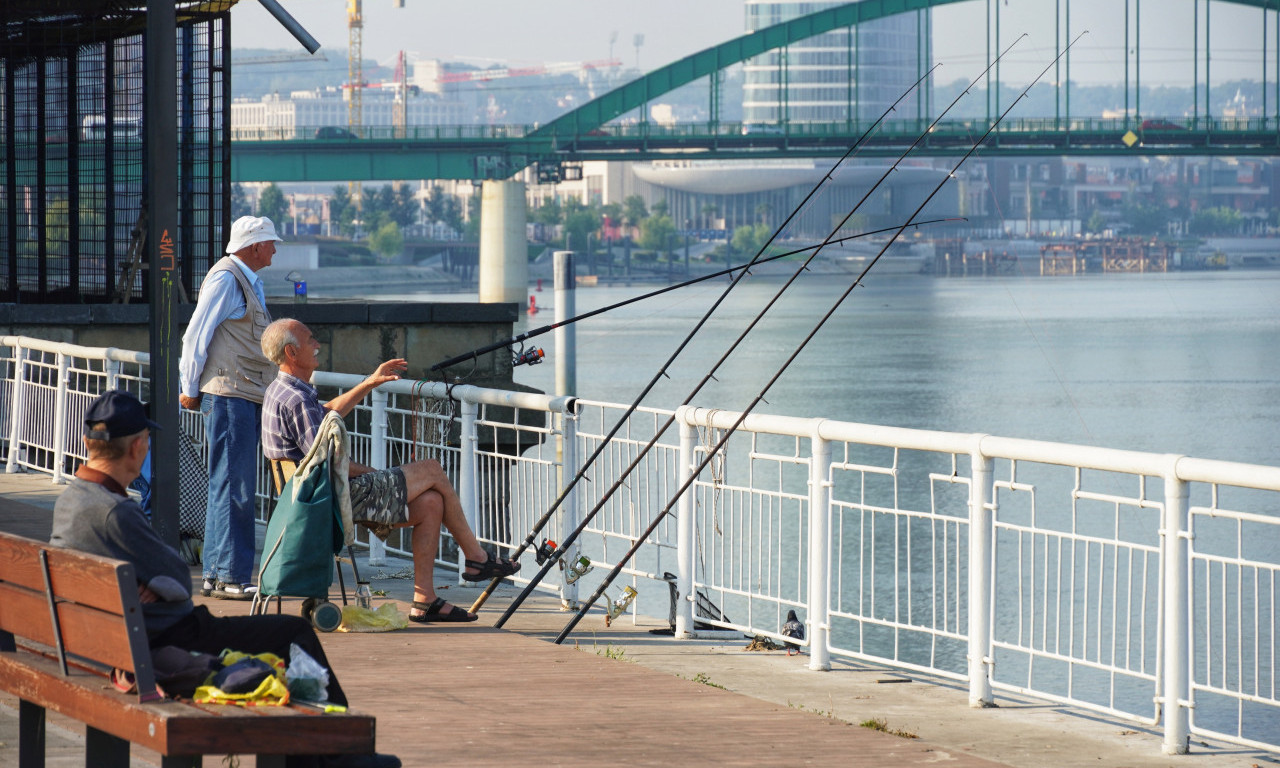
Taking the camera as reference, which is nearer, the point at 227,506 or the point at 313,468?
the point at 313,468

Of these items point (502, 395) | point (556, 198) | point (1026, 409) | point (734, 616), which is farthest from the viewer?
point (556, 198)

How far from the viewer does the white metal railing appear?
15.9 feet

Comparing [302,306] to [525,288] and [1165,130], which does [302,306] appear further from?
[525,288]

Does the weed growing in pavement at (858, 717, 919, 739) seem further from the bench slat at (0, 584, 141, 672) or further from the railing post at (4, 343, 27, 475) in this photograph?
the railing post at (4, 343, 27, 475)

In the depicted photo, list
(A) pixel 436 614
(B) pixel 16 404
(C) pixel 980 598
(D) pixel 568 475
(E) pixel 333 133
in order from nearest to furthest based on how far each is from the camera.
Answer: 1. (C) pixel 980 598
2. (A) pixel 436 614
3. (D) pixel 568 475
4. (B) pixel 16 404
5. (E) pixel 333 133

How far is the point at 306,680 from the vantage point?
3457 mm

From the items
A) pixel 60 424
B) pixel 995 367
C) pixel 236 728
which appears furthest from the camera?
pixel 995 367

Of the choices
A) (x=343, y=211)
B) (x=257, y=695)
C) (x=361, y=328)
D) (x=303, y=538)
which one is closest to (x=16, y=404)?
(x=361, y=328)

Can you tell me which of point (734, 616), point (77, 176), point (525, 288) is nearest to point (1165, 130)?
point (525, 288)

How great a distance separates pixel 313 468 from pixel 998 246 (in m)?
136

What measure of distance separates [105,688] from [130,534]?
350 mm

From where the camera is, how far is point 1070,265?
130m

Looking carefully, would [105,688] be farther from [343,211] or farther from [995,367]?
[343,211]

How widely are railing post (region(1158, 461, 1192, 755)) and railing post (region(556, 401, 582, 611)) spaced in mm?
2654
